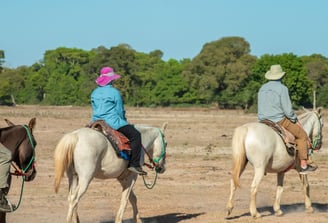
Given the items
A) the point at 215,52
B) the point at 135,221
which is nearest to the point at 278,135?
the point at 135,221

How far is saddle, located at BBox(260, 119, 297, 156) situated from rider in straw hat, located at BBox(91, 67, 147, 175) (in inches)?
104

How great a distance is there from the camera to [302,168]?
1341 cm

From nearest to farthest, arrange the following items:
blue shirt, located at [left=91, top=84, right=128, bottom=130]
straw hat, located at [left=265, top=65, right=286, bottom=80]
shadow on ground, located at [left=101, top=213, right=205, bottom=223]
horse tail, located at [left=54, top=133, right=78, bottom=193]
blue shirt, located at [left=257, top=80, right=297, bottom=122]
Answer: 1. horse tail, located at [left=54, top=133, right=78, bottom=193]
2. blue shirt, located at [left=91, top=84, right=128, bottom=130]
3. shadow on ground, located at [left=101, top=213, right=205, bottom=223]
4. blue shirt, located at [left=257, top=80, right=297, bottom=122]
5. straw hat, located at [left=265, top=65, right=286, bottom=80]

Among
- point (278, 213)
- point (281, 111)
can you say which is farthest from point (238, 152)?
point (278, 213)

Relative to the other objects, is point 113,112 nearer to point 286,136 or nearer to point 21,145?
point 21,145

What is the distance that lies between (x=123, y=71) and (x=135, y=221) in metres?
94.0

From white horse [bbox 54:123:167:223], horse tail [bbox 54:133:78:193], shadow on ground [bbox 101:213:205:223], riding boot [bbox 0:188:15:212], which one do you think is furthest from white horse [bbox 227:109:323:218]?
riding boot [bbox 0:188:15:212]

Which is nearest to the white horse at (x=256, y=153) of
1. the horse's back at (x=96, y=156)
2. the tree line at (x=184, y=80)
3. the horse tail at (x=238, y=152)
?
the horse tail at (x=238, y=152)

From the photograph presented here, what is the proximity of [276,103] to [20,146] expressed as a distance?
4.92 m

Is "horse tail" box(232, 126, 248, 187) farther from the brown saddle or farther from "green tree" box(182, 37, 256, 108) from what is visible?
"green tree" box(182, 37, 256, 108)

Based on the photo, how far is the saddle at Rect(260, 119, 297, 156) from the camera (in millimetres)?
12930

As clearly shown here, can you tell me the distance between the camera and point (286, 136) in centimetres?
1296

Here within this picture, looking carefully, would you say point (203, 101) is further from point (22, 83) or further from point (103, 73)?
point (103, 73)

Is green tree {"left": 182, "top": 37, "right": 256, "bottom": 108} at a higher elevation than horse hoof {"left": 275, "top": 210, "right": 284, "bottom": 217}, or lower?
higher
